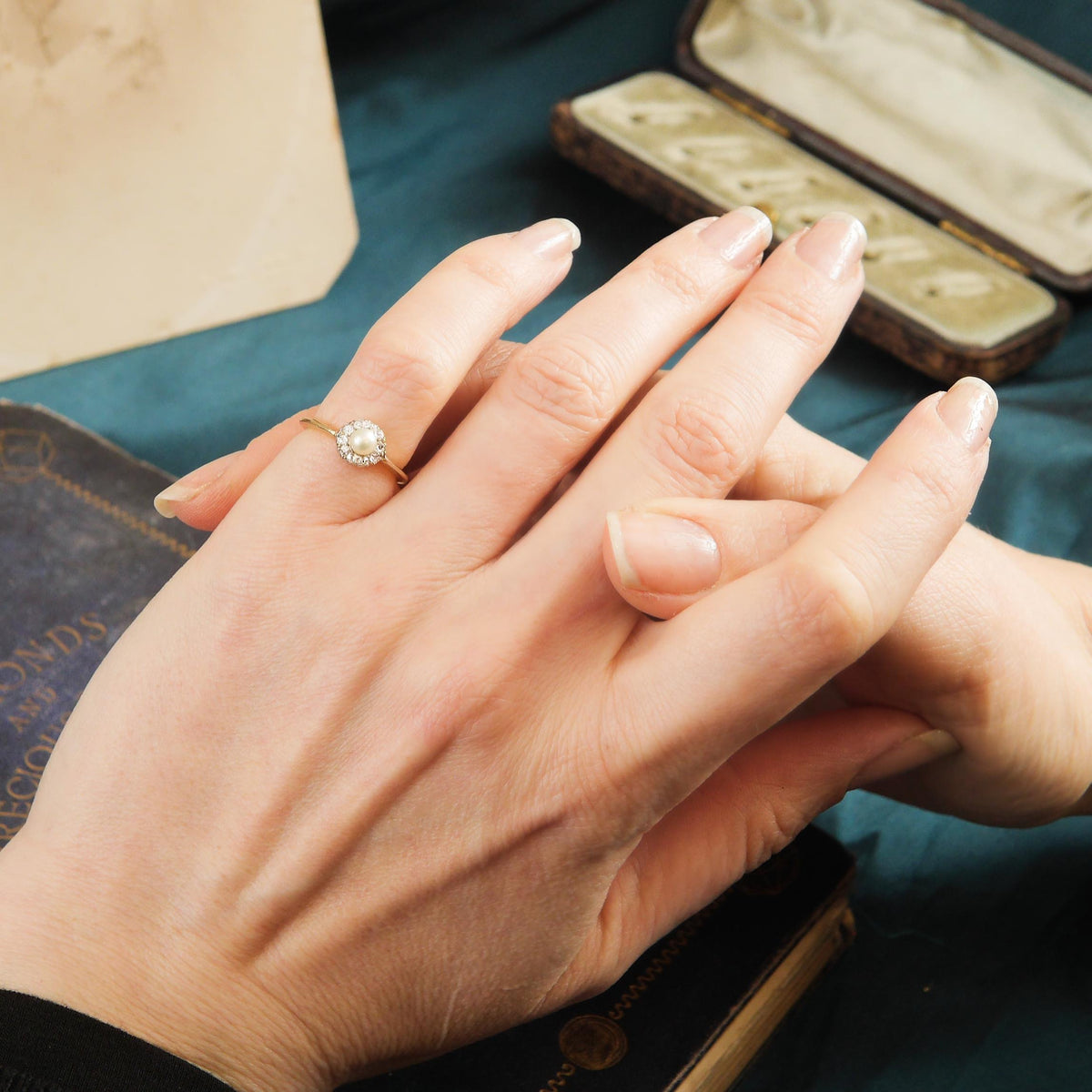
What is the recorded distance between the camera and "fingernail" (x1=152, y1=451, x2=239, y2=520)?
2.60ft

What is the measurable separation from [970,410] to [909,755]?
0.79ft

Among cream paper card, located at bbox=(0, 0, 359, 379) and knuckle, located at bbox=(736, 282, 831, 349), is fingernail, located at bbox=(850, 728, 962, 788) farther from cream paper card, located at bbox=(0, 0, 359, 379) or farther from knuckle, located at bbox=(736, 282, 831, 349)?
cream paper card, located at bbox=(0, 0, 359, 379)

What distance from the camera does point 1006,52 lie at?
171cm

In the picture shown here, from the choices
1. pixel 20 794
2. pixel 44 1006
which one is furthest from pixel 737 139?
pixel 44 1006

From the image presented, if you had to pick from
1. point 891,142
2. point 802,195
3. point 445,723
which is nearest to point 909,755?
point 445,723

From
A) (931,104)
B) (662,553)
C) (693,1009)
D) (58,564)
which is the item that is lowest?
(693,1009)

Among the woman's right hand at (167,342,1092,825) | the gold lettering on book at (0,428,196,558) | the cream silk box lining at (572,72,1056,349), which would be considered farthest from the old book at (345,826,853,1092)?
the cream silk box lining at (572,72,1056,349)

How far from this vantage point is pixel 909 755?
74cm

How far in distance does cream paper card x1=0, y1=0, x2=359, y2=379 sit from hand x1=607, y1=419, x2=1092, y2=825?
82 centimetres

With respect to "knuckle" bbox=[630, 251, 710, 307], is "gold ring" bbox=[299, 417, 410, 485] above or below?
below

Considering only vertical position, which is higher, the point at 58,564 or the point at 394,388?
the point at 394,388

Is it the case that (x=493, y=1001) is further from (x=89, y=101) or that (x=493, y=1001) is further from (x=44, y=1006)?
(x=89, y=101)

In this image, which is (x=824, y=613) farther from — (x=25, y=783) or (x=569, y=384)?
(x=25, y=783)

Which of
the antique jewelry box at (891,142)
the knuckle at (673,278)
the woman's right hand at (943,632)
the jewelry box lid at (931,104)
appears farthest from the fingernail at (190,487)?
the jewelry box lid at (931,104)
